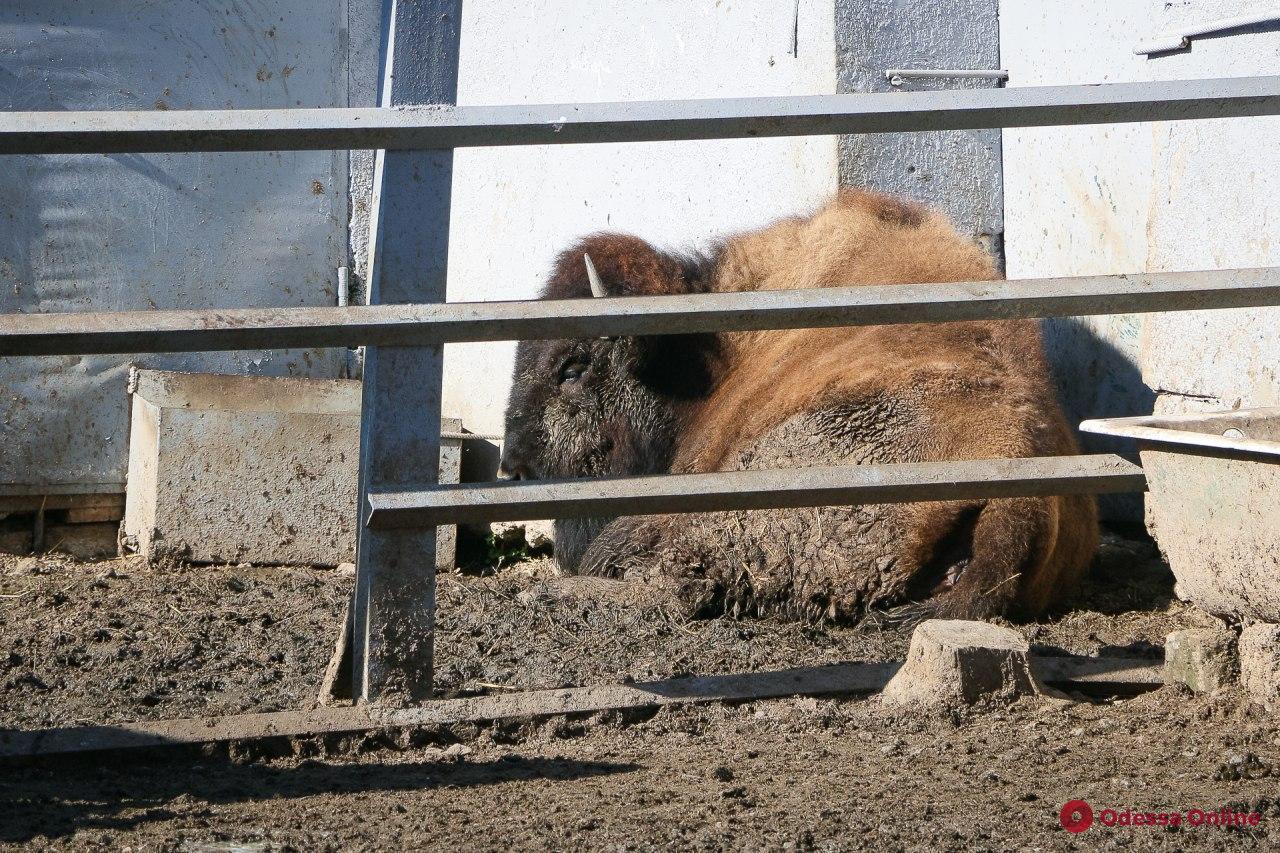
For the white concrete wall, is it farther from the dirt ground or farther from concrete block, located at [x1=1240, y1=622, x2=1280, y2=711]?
concrete block, located at [x1=1240, y1=622, x2=1280, y2=711]

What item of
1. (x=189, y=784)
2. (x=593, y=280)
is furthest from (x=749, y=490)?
(x=593, y=280)

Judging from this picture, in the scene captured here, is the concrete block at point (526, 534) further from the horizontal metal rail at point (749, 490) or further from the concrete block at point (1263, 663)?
the concrete block at point (1263, 663)

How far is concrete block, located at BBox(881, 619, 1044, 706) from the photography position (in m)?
2.81

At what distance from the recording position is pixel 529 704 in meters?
2.79

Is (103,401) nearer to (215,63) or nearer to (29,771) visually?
(215,63)

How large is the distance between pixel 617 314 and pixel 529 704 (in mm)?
853

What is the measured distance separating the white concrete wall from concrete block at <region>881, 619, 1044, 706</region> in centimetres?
279

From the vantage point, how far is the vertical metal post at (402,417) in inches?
106

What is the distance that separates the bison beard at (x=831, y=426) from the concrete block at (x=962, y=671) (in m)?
1.02

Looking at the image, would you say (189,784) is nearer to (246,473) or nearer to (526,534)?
(246,473)

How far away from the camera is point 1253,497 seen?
2.57 metres

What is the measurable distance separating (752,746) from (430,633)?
718mm

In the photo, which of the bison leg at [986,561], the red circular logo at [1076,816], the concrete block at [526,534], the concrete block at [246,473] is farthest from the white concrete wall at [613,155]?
the red circular logo at [1076,816]

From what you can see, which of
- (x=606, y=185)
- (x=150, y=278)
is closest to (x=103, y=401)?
(x=150, y=278)
